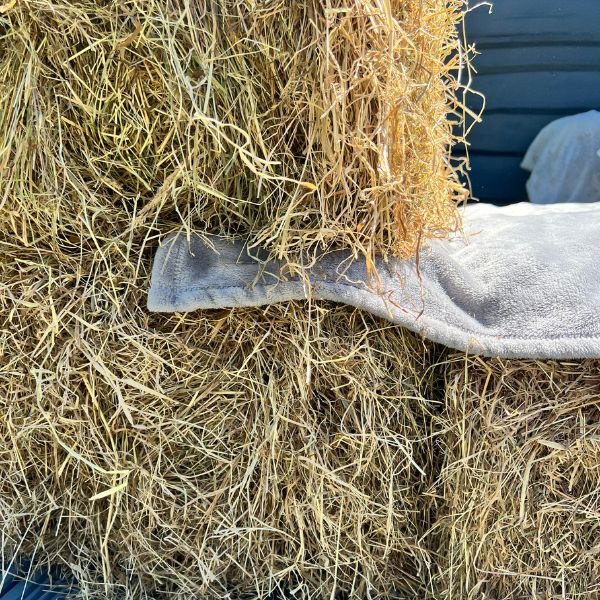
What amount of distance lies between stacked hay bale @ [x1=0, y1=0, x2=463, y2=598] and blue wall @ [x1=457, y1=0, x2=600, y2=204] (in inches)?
36.2

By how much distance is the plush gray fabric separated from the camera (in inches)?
28.9

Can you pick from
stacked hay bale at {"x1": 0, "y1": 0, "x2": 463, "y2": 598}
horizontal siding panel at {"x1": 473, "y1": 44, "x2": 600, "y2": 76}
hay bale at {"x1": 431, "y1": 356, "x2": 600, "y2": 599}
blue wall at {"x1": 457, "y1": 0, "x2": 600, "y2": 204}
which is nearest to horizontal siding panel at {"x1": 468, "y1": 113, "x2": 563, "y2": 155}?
blue wall at {"x1": 457, "y1": 0, "x2": 600, "y2": 204}

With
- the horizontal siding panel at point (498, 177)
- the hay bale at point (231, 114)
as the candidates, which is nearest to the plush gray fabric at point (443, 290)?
the hay bale at point (231, 114)

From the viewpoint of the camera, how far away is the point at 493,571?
794mm

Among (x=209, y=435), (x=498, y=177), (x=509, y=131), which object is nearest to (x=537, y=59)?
(x=509, y=131)

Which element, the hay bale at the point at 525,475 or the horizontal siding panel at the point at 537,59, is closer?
the hay bale at the point at 525,475

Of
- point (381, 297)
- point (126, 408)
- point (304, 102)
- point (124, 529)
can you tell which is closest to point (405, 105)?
point (304, 102)

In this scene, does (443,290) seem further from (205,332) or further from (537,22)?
(537,22)

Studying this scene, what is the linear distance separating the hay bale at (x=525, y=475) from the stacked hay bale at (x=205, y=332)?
0.21ft

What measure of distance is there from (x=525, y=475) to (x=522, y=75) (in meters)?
1.28

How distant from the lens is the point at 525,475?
774mm

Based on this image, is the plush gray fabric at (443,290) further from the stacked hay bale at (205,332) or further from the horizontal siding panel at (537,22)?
the horizontal siding panel at (537,22)

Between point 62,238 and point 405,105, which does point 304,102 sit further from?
point 62,238

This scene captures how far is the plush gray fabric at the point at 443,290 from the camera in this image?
735 mm
